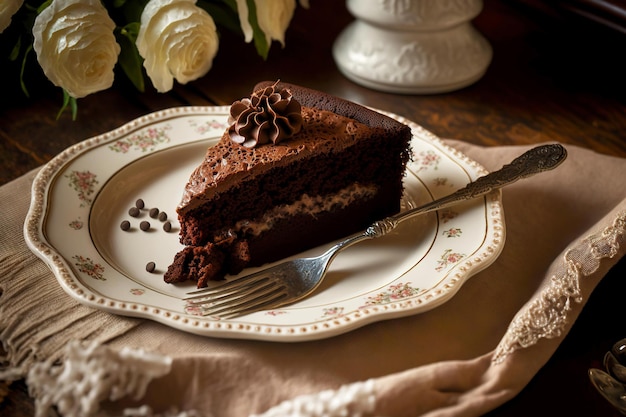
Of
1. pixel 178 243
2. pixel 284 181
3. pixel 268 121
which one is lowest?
pixel 178 243

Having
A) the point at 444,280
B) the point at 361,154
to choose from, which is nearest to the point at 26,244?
the point at 361,154

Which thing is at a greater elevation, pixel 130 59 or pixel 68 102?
pixel 130 59

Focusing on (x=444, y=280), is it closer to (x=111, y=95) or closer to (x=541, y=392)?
(x=541, y=392)

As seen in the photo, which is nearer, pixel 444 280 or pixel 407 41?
pixel 444 280

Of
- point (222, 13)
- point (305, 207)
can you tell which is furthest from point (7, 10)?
point (305, 207)

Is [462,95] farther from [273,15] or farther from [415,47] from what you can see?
[273,15]

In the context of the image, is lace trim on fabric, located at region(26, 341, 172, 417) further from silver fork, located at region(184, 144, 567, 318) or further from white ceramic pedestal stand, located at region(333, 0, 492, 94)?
white ceramic pedestal stand, located at region(333, 0, 492, 94)

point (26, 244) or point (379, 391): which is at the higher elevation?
point (379, 391)

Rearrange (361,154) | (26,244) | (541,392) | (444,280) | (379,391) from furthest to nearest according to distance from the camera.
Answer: (361,154) < (26,244) < (444,280) < (541,392) < (379,391)
